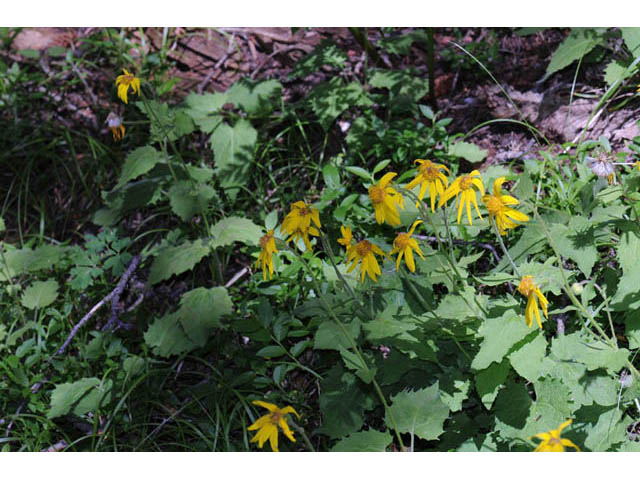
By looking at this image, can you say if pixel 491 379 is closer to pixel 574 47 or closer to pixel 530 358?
pixel 530 358

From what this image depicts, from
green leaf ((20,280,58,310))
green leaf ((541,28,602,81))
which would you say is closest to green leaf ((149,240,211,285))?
green leaf ((20,280,58,310))

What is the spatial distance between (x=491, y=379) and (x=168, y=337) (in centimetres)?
123

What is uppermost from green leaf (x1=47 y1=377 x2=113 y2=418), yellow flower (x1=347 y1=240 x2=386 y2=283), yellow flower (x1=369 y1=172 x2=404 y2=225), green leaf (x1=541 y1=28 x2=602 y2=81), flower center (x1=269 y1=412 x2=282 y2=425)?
green leaf (x1=541 y1=28 x2=602 y2=81)

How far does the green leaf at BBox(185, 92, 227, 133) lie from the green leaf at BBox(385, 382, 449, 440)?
1.55 meters

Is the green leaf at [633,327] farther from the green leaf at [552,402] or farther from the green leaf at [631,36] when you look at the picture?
the green leaf at [631,36]

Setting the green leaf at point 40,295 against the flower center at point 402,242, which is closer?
the flower center at point 402,242

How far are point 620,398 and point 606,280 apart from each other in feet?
1.49

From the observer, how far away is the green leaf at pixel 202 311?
2.31 m

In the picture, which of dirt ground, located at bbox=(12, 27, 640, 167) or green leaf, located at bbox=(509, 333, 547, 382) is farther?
dirt ground, located at bbox=(12, 27, 640, 167)

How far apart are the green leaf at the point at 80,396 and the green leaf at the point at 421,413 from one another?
1.14m

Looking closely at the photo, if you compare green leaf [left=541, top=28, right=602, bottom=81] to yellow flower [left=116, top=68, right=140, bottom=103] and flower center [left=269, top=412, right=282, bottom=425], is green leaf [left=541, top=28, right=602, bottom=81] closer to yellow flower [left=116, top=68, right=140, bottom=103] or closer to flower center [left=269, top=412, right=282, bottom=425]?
yellow flower [left=116, top=68, right=140, bottom=103]

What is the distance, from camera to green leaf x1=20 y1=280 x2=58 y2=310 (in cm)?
260

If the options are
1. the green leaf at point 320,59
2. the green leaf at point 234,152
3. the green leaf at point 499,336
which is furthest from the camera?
the green leaf at point 320,59

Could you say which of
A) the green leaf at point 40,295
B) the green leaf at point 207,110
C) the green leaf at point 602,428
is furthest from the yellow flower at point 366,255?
the green leaf at point 40,295
